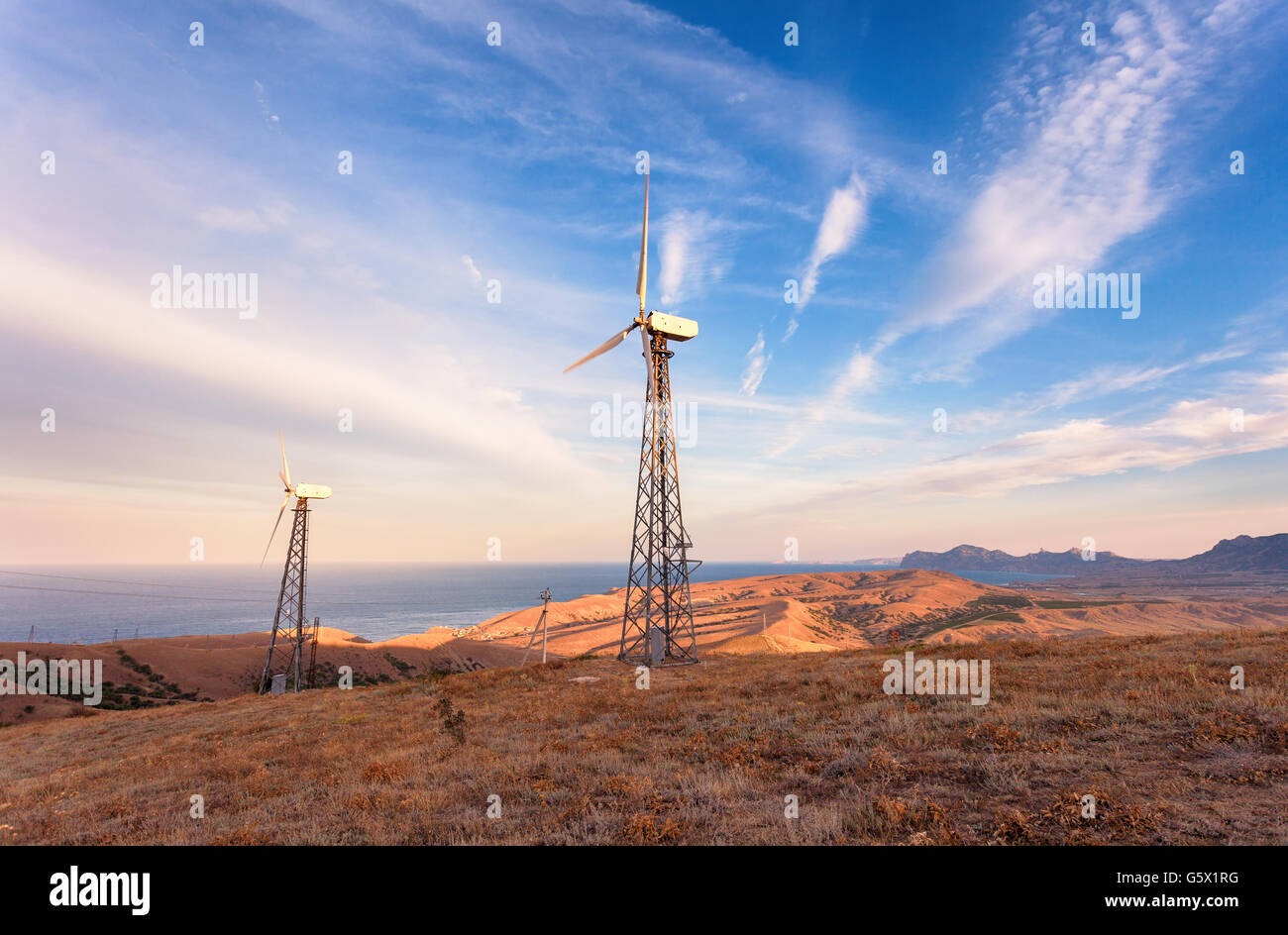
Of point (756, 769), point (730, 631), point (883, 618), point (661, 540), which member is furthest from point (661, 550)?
point (883, 618)

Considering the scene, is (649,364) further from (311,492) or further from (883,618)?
(883,618)

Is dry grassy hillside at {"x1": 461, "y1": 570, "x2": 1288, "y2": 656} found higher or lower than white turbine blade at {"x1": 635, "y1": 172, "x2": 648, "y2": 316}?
lower

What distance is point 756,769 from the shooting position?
32.0ft

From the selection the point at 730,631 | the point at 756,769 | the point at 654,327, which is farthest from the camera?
the point at 730,631

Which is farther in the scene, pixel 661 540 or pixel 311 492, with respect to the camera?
pixel 311 492

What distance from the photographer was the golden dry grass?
6.90 m

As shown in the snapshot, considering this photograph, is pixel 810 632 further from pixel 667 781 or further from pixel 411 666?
pixel 667 781

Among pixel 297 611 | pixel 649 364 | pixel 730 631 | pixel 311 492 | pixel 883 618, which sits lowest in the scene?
pixel 883 618

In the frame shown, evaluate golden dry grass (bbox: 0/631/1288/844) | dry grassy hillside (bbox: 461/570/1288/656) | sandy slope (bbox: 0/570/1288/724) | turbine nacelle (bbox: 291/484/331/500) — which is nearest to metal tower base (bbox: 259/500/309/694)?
turbine nacelle (bbox: 291/484/331/500)

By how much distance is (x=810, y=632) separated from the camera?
9350 cm

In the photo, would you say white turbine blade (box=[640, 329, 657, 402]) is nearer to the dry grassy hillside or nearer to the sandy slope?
the sandy slope

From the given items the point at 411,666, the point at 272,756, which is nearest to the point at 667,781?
the point at 272,756

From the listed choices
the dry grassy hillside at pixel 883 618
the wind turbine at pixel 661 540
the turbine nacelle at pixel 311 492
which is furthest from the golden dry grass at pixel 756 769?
the dry grassy hillside at pixel 883 618
